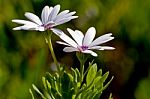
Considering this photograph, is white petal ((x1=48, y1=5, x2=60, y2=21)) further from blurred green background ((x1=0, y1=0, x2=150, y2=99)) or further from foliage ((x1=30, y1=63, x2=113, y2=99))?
blurred green background ((x1=0, y1=0, x2=150, y2=99))

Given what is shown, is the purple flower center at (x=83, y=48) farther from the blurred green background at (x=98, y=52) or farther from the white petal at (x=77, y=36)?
the blurred green background at (x=98, y=52)

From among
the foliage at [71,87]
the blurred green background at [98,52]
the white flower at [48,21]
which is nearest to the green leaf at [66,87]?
the foliage at [71,87]

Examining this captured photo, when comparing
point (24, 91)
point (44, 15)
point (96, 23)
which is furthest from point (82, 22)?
point (44, 15)

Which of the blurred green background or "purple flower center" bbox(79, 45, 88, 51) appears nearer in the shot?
"purple flower center" bbox(79, 45, 88, 51)

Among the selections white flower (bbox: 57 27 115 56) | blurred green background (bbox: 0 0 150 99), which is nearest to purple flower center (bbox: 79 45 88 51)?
white flower (bbox: 57 27 115 56)

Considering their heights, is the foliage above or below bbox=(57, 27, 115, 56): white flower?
below

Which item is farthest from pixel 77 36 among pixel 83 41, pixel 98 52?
pixel 98 52

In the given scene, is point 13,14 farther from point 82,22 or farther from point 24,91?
point 24,91

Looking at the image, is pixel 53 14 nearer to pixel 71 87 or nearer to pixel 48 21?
pixel 48 21

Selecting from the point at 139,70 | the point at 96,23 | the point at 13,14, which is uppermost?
the point at 13,14
